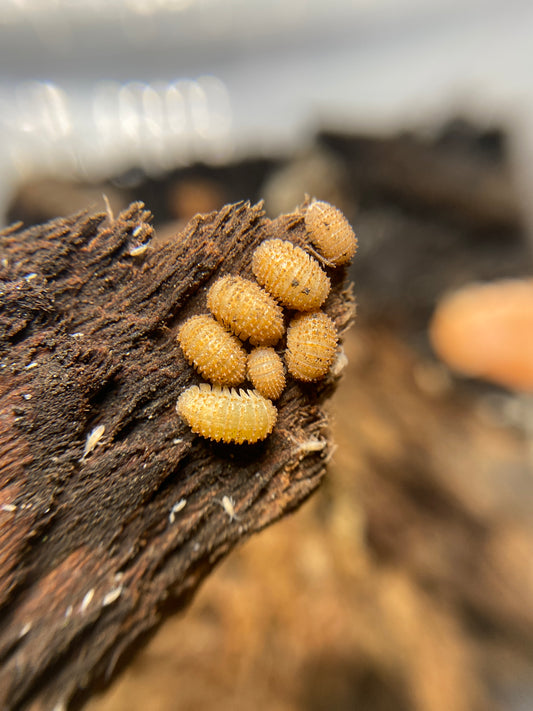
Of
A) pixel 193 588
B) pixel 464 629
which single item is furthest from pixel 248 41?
pixel 464 629

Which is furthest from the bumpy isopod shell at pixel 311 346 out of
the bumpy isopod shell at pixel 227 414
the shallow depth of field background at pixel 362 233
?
the shallow depth of field background at pixel 362 233

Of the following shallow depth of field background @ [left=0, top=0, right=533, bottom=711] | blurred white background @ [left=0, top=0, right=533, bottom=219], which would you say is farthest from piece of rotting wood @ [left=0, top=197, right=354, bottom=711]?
blurred white background @ [left=0, top=0, right=533, bottom=219]

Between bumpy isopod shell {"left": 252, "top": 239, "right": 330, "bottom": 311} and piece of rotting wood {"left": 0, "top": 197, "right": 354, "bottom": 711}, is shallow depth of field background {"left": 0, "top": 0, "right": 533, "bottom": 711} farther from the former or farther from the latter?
bumpy isopod shell {"left": 252, "top": 239, "right": 330, "bottom": 311}

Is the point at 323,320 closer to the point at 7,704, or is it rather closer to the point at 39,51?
the point at 7,704

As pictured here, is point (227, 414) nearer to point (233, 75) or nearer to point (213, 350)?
point (213, 350)

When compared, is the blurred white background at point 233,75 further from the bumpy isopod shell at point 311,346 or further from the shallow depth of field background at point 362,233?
the bumpy isopod shell at point 311,346

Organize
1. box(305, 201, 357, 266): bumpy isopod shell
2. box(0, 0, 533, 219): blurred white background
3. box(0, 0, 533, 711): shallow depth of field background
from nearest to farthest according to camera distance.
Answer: box(305, 201, 357, 266): bumpy isopod shell, box(0, 0, 533, 711): shallow depth of field background, box(0, 0, 533, 219): blurred white background
